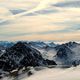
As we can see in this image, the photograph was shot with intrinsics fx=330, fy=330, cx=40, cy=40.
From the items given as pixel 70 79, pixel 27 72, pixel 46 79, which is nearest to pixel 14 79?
pixel 27 72

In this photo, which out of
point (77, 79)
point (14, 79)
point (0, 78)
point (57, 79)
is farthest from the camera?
point (0, 78)

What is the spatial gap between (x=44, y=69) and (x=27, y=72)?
8093 millimetres

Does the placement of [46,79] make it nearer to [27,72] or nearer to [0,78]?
[27,72]

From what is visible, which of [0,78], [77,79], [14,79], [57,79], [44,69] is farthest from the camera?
[0,78]

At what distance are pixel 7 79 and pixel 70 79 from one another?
56.4 m

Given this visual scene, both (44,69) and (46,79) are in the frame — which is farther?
(44,69)

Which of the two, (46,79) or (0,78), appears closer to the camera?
(46,79)

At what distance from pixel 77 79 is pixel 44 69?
5334cm

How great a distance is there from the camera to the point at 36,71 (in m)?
122

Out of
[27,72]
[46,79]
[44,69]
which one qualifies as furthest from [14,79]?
[46,79]

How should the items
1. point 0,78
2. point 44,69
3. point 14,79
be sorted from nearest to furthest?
point 14,79 → point 44,69 → point 0,78

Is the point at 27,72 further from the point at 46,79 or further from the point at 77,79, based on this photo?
the point at 77,79

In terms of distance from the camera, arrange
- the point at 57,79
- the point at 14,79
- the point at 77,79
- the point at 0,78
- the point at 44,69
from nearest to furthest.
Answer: the point at 77,79 → the point at 57,79 → the point at 14,79 → the point at 44,69 → the point at 0,78

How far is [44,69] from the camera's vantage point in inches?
4943
